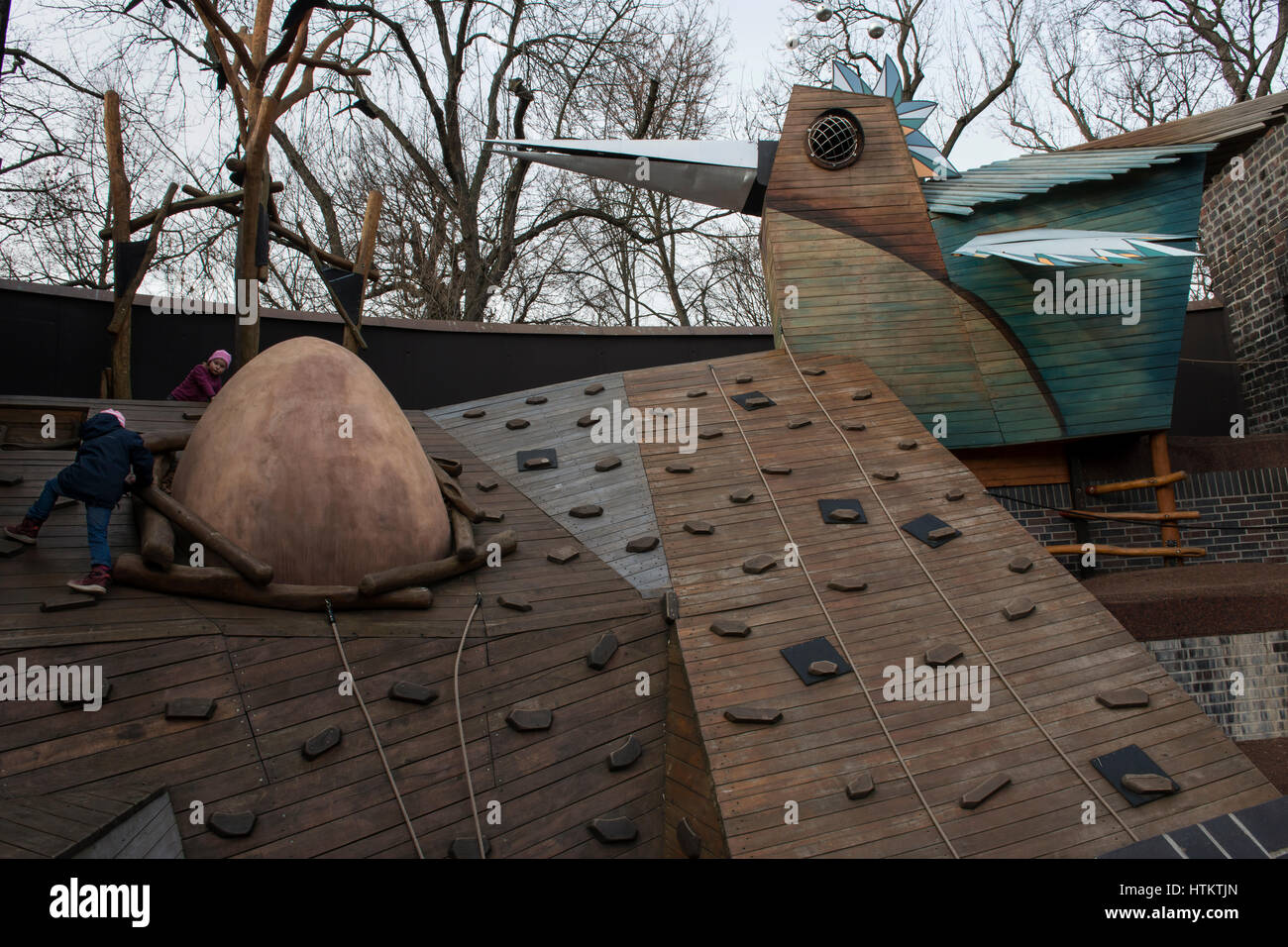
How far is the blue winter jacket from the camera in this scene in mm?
5504

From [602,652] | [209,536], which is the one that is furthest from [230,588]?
[602,652]

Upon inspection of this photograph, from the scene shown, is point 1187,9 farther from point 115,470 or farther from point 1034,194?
point 115,470

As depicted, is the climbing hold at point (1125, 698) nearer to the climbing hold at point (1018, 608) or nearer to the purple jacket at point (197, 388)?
the climbing hold at point (1018, 608)

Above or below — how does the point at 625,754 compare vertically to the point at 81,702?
below

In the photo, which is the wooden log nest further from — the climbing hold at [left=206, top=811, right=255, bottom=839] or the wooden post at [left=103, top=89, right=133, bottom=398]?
the wooden post at [left=103, top=89, right=133, bottom=398]

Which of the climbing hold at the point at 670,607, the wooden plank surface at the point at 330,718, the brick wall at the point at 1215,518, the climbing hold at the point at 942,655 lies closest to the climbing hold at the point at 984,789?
the climbing hold at the point at 942,655

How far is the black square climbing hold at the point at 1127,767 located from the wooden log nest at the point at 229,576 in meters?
3.74

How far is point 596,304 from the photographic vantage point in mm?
20188

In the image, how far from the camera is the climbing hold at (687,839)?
4941mm

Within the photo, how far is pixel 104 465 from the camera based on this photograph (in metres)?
5.57

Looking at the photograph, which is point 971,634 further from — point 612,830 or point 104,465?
point 104,465

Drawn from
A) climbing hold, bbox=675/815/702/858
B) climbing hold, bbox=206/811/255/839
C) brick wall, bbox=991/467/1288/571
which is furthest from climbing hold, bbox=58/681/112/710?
brick wall, bbox=991/467/1288/571

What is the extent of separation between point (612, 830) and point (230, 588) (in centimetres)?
241
